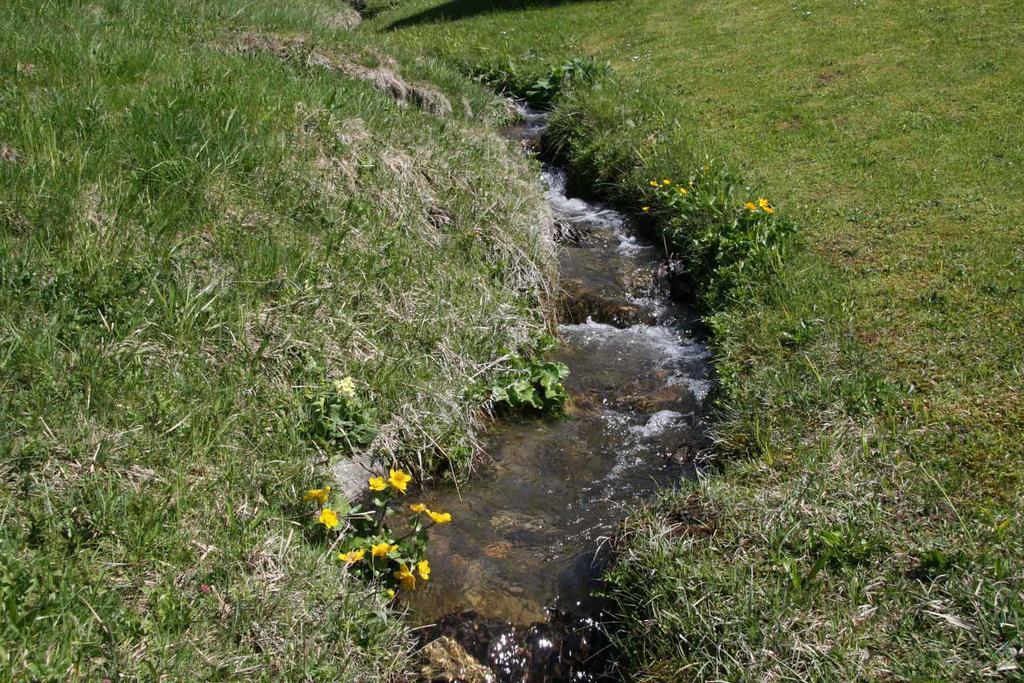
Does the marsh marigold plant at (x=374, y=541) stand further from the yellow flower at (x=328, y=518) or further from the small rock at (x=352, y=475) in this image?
the small rock at (x=352, y=475)

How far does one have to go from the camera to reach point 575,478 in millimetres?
5562

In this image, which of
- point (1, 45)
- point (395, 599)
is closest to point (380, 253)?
point (395, 599)

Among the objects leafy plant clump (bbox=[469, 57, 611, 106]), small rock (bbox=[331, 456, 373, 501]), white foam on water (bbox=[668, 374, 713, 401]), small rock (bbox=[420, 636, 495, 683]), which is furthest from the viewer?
leafy plant clump (bbox=[469, 57, 611, 106])

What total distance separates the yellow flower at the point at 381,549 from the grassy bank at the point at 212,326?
0.20m

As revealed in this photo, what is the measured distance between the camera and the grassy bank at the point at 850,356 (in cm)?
380

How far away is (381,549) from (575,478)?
5.49 ft

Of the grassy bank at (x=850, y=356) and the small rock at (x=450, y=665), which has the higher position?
the grassy bank at (x=850, y=356)

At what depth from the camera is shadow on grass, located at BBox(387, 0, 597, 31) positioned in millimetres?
18828

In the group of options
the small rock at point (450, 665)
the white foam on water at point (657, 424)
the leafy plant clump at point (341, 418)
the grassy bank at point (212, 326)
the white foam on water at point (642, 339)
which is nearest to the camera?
the grassy bank at point (212, 326)

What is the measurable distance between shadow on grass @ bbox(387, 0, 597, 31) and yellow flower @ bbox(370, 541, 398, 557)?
15.9m

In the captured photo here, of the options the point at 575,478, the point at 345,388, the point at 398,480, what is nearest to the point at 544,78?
the point at 575,478

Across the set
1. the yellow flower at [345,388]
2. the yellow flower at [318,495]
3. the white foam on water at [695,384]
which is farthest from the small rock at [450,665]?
the white foam on water at [695,384]

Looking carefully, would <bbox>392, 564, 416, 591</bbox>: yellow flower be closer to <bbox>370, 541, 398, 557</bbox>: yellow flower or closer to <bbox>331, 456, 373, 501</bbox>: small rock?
<bbox>370, 541, 398, 557</bbox>: yellow flower

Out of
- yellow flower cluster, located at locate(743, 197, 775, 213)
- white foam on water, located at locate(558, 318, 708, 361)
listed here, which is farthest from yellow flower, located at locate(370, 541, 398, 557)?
yellow flower cluster, located at locate(743, 197, 775, 213)
